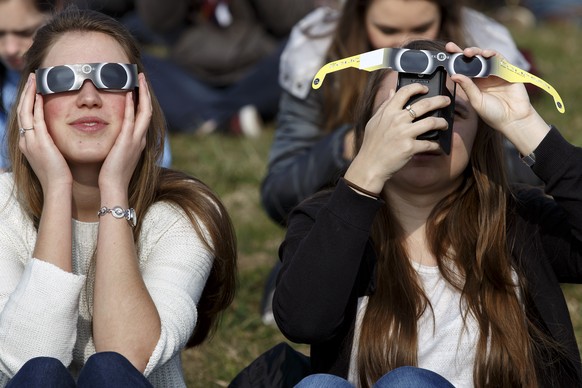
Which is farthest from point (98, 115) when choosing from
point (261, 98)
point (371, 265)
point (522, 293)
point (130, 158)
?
point (261, 98)

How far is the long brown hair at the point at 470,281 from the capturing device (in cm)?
287

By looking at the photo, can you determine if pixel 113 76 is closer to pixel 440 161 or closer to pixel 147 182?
pixel 147 182

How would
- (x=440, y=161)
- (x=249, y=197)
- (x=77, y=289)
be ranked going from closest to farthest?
(x=77, y=289) → (x=440, y=161) → (x=249, y=197)

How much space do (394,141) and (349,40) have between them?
1.93m

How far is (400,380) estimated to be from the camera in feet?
8.61

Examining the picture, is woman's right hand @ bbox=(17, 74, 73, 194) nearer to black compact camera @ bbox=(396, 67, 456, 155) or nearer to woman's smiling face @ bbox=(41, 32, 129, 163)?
woman's smiling face @ bbox=(41, 32, 129, 163)

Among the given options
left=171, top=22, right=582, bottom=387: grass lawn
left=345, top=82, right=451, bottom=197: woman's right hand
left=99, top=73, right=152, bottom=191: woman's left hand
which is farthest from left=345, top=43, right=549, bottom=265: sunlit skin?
left=171, top=22, right=582, bottom=387: grass lawn

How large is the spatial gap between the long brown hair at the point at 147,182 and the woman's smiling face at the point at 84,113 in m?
0.08

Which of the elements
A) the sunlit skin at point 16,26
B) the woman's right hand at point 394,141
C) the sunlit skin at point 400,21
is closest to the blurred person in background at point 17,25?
the sunlit skin at point 16,26

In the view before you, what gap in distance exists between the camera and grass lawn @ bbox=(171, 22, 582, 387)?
4.27m

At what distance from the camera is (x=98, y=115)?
3025mm

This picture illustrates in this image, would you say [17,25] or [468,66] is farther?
[17,25]

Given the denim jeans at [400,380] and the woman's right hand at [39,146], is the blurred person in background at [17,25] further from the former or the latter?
the denim jeans at [400,380]

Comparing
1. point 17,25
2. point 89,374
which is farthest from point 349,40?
point 89,374
